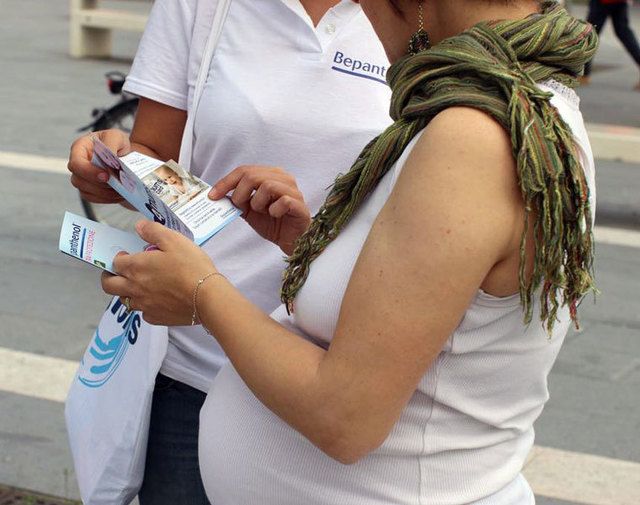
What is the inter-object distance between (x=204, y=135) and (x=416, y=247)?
2.98ft

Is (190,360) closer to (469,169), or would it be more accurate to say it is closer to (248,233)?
(248,233)

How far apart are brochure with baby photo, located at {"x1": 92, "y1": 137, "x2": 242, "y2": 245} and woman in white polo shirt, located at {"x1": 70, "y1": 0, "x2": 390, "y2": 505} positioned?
0.18 m

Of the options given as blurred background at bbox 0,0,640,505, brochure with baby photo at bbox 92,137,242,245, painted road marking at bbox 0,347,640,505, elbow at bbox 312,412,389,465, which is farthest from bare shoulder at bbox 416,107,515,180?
painted road marking at bbox 0,347,640,505

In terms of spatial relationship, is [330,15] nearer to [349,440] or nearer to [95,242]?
[95,242]

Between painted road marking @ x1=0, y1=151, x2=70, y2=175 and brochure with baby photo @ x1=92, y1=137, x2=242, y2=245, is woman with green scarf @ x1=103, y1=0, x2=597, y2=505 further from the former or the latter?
painted road marking @ x1=0, y1=151, x2=70, y2=175

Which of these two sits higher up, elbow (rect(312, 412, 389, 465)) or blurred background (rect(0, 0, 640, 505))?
elbow (rect(312, 412, 389, 465))

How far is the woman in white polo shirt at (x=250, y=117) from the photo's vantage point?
2.22m

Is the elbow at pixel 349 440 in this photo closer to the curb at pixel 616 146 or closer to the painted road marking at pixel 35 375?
the painted road marking at pixel 35 375

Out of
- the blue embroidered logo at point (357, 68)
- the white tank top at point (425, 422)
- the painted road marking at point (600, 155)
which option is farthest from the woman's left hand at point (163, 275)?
the painted road marking at point (600, 155)

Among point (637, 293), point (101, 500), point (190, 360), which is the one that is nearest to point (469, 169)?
point (190, 360)

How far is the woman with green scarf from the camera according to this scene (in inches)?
57.2

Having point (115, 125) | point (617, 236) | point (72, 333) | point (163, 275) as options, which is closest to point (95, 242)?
point (163, 275)

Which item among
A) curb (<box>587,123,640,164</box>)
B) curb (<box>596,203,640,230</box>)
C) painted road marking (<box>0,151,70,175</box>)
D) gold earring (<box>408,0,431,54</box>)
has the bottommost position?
painted road marking (<box>0,151,70,175</box>)

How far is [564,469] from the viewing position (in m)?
4.29
